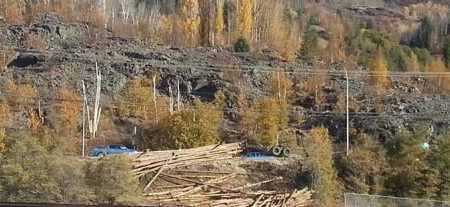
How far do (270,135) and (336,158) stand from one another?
4872 millimetres

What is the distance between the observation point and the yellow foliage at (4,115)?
2253cm

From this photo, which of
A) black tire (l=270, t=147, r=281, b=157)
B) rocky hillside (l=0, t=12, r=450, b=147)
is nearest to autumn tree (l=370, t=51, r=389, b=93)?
rocky hillside (l=0, t=12, r=450, b=147)

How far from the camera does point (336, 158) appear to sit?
59.8ft

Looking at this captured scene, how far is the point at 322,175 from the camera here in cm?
1605

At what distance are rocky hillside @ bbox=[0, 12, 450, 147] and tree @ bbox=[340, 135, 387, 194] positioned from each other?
31.5ft

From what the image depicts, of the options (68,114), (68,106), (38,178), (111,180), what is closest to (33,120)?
(68,114)

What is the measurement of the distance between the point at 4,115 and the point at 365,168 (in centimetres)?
1220

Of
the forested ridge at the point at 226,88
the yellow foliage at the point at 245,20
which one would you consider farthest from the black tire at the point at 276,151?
the yellow foliage at the point at 245,20

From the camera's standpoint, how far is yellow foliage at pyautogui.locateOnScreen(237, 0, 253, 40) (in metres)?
35.4


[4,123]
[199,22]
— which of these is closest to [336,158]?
[4,123]

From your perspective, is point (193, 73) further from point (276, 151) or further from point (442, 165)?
point (442, 165)

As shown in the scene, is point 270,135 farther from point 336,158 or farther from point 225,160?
point 225,160

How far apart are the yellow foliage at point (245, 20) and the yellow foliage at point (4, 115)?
45.8 ft

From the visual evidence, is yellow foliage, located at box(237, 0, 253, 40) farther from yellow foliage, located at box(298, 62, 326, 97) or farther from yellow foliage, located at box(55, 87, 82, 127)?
yellow foliage, located at box(55, 87, 82, 127)
